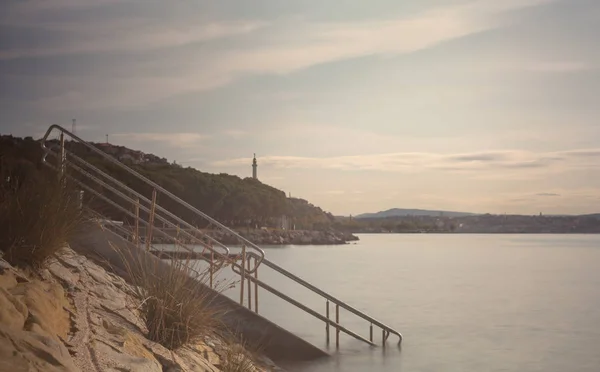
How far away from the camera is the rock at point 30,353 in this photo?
14.0 ft

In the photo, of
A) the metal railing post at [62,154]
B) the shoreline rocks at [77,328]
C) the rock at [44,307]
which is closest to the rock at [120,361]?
the shoreline rocks at [77,328]

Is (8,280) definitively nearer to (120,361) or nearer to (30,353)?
(120,361)

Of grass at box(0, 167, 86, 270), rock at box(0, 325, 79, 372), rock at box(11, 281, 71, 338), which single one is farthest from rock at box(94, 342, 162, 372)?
grass at box(0, 167, 86, 270)

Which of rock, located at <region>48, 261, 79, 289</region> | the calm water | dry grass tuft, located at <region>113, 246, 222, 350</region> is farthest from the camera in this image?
the calm water

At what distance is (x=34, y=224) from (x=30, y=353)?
9.17 ft

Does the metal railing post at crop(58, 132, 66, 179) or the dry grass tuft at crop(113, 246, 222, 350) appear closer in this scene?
the dry grass tuft at crop(113, 246, 222, 350)

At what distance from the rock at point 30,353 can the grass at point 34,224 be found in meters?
2.14

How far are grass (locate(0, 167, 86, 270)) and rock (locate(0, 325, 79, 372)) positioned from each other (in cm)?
214

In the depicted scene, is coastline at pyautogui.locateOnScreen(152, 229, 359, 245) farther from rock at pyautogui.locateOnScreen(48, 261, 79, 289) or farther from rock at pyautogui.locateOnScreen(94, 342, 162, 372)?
rock at pyautogui.locateOnScreen(94, 342, 162, 372)

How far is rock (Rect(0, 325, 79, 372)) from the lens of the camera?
428 centimetres

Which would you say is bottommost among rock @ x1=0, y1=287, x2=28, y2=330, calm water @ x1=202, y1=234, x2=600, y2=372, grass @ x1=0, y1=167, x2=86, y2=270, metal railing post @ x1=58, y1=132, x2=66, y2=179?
calm water @ x1=202, y1=234, x2=600, y2=372

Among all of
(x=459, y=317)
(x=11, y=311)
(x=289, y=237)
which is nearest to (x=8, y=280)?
(x=11, y=311)

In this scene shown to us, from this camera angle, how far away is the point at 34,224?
705 centimetres

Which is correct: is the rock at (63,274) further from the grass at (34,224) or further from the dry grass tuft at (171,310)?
the dry grass tuft at (171,310)
